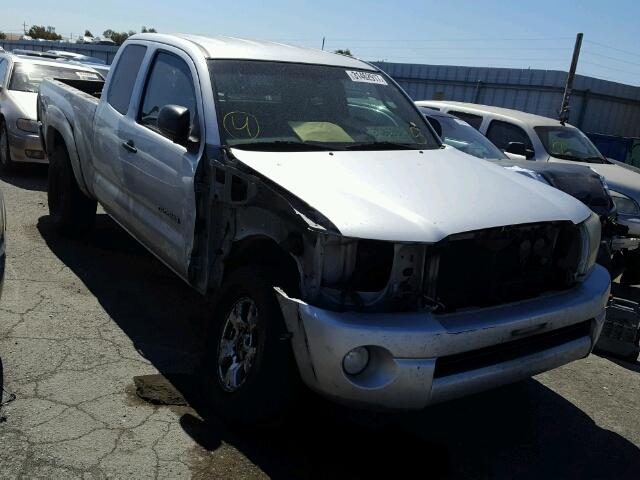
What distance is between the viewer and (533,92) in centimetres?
1878

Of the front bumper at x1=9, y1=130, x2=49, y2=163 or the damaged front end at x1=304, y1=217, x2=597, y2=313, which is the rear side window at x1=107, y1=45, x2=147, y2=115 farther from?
the front bumper at x1=9, y1=130, x2=49, y2=163

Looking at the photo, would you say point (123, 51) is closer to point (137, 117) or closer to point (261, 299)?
point (137, 117)

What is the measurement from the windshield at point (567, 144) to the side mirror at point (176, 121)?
686cm

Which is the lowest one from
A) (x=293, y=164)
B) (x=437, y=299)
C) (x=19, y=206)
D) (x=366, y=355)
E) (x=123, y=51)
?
(x=19, y=206)

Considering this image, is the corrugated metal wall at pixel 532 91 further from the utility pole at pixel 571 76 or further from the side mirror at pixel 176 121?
the side mirror at pixel 176 121

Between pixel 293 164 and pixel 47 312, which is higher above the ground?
pixel 293 164

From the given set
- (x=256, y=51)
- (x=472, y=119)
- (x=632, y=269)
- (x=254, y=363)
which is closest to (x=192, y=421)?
(x=254, y=363)

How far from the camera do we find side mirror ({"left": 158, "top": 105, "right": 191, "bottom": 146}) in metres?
3.73

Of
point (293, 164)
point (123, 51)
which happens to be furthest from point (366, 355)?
point (123, 51)

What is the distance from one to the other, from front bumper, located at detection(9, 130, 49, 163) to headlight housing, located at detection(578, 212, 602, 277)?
23.3ft

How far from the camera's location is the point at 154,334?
441 centimetres

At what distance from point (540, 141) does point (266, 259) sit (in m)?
7.09

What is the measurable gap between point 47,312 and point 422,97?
18468 mm

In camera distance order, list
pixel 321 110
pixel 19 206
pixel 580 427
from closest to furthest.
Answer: pixel 580 427, pixel 321 110, pixel 19 206
